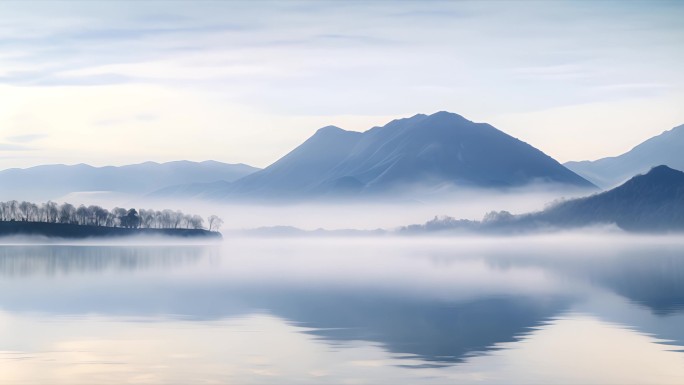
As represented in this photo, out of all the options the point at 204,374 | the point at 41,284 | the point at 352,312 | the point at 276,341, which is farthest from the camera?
the point at 41,284

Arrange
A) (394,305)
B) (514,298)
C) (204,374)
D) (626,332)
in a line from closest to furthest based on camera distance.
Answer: (204,374) < (626,332) < (394,305) < (514,298)

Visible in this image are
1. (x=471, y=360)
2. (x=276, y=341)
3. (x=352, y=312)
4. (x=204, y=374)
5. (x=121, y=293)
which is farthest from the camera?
(x=121, y=293)

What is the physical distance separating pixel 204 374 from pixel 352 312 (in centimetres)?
1664

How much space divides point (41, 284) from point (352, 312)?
90.4 feet

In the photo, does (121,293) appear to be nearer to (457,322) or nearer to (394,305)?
(394,305)

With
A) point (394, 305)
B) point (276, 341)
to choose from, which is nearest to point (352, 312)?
point (394, 305)

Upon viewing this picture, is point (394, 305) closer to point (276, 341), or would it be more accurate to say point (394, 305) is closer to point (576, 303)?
point (576, 303)

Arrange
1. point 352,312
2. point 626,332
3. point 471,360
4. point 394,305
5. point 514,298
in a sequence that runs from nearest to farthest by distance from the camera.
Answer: point 471,360, point 626,332, point 352,312, point 394,305, point 514,298

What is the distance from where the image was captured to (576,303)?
47.5 m

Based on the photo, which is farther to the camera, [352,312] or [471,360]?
[352,312]

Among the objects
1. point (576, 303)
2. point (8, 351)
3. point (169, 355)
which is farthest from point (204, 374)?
point (576, 303)

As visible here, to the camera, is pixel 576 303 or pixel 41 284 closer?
pixel 576 303

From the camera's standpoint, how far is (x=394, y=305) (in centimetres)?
4666

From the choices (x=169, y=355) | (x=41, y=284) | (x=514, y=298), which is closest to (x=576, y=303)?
(x=514, y=298)
